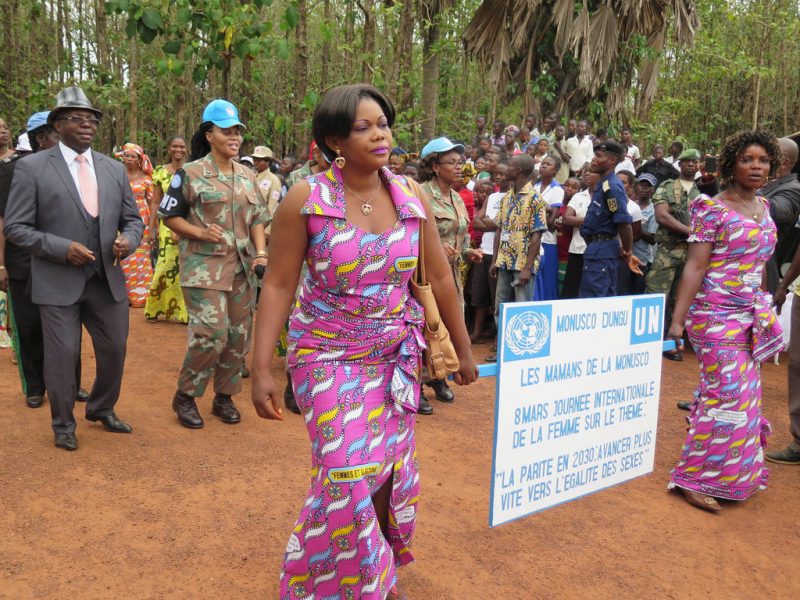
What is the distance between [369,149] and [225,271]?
2.56m

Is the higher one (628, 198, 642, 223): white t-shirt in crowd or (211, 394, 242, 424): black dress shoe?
(628, 198, 642, 223): white t-shirt in crowd

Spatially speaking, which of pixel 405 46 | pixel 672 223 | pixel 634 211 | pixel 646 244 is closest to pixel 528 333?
pixel 634 211

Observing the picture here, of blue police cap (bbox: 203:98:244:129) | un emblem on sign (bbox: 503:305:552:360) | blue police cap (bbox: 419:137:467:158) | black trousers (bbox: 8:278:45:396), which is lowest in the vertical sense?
black trousers (bbox: 8:278:45:396)

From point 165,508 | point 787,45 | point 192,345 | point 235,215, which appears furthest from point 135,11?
point 787,45

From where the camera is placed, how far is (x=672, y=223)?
7445 millimetres

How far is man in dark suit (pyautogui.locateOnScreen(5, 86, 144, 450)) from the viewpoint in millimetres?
4242

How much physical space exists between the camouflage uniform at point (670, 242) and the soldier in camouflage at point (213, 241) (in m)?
4.66

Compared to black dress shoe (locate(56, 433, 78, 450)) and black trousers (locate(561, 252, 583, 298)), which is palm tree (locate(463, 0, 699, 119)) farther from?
black dress shoe (locate(56, 433, 78, 450))

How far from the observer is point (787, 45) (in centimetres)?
1762

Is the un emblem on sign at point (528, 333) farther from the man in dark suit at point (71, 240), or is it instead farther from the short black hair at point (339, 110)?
the man in dark suit at point (71, 240)

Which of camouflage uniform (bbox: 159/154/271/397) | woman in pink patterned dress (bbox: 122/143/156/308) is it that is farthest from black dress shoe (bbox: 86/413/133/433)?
woman in pink patterned dress (bbox: 122/143/156/308)

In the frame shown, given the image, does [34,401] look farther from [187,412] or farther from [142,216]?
[142,216]

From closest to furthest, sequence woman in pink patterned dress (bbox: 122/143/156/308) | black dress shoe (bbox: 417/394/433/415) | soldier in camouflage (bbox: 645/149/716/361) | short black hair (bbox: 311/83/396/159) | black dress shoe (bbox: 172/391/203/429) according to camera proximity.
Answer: short black hair (bbox: 311/83/396/159) → black dress shoe (bbox: 172/391/203/429) → black dress shoe (bbox: 417/394/433/415) → soldier in camouflage (bbox: 645/149/716/361) → woman in pink patterned dress (bbox: 122/143/156/308)

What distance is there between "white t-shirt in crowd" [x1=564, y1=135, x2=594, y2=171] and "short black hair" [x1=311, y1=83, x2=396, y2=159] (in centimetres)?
1083
